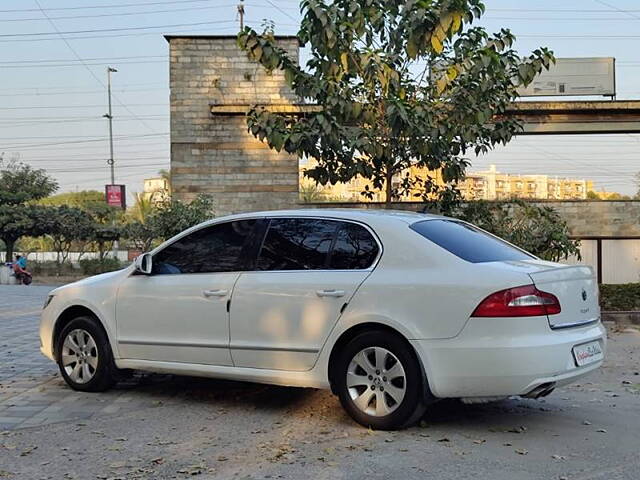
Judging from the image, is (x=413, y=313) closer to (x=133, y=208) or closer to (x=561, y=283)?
(x=561, y=283)

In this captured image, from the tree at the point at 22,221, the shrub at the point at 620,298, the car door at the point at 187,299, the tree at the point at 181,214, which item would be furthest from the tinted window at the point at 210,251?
the tree at the point at 22,221

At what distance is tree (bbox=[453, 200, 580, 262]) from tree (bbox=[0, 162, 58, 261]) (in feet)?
95.5

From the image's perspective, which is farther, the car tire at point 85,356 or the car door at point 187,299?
the car tire at point 85,356

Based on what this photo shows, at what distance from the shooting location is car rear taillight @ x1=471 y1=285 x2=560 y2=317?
478cm

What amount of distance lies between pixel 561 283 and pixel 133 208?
188ft

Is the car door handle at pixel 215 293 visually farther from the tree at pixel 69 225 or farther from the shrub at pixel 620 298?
the tree at pixel 69 225

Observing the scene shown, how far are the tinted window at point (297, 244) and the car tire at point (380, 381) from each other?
74 cm

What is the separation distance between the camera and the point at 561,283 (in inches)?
199

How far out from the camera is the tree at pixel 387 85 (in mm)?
9938

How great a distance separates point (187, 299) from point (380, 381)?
180 centimetres

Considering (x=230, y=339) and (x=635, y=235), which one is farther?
(x=635, y=235)

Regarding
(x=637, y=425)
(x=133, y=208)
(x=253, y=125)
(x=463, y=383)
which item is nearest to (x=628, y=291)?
(x=253, y=125)

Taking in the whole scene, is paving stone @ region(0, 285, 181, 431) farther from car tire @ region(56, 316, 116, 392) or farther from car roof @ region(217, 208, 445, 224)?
car roof @ region(217, 208, 445, 224)

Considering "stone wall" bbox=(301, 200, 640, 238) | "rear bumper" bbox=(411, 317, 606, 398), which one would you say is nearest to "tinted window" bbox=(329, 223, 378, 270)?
"rear bumper" bbox=(411, 317, 606, 398)
